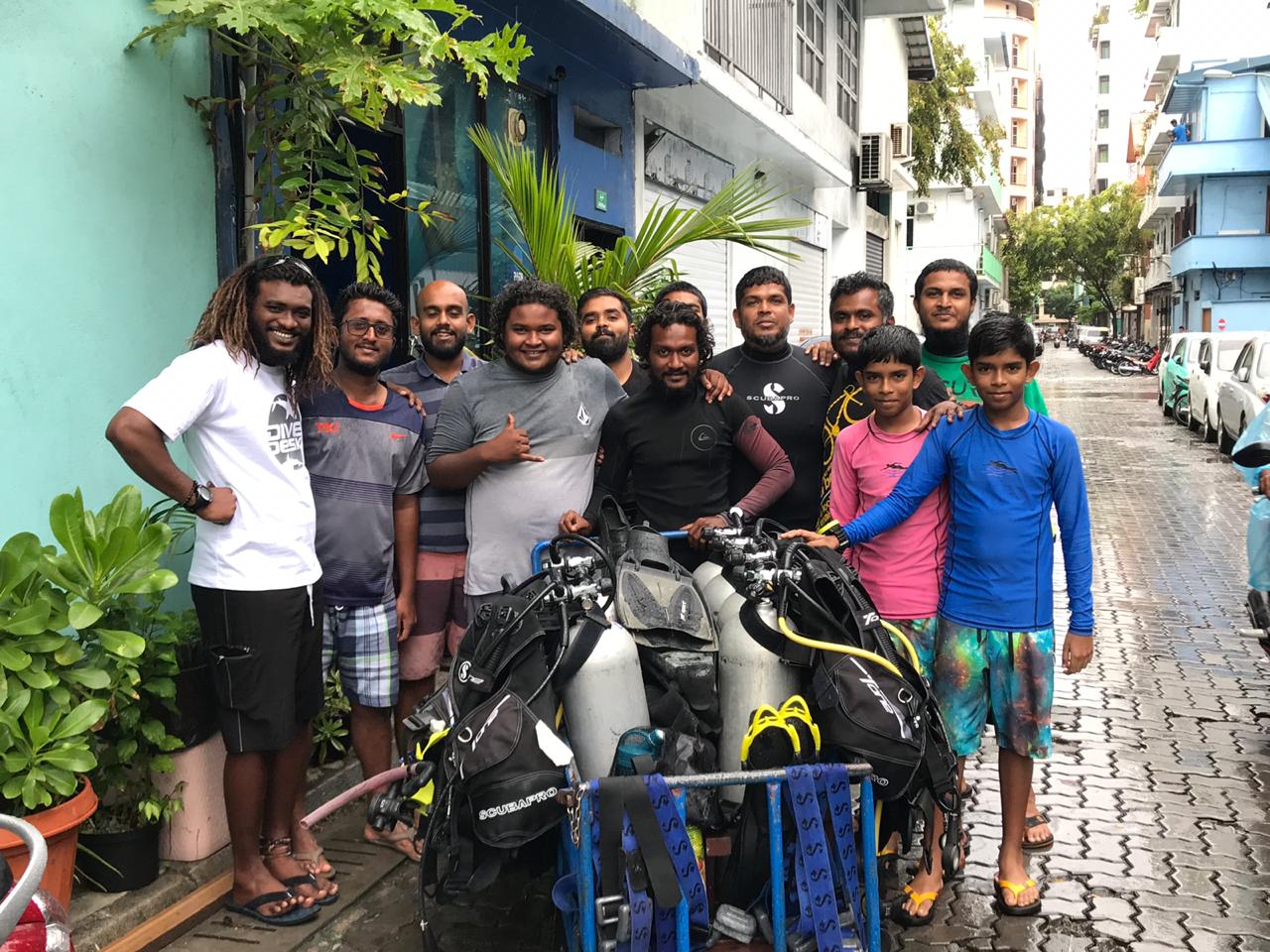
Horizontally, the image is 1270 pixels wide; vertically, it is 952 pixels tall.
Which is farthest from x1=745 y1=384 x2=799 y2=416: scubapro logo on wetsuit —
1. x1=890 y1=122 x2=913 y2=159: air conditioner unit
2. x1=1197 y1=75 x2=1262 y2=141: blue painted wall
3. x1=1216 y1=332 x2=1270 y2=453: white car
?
x1=1197 y1=75 x2=1262 y2=141: blue painted wall

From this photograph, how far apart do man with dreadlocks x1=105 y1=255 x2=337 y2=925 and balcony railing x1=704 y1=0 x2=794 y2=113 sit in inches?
319

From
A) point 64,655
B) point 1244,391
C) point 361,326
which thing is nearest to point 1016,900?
point 361,326

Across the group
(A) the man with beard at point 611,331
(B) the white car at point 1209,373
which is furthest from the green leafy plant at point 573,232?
(B) the white car at point 1209,373

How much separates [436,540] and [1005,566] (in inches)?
80.5

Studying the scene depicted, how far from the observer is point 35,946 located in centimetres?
205

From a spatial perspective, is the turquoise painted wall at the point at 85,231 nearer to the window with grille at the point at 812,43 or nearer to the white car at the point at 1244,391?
the window with grille at the point at 812,43

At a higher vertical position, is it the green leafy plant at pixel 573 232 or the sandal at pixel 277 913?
the green leafy plant at pixel 573 232

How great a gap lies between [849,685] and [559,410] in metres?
1.64

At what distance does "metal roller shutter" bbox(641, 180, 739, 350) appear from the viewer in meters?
11.6

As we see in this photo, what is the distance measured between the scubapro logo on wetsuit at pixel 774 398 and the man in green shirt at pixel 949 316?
1.84 feet

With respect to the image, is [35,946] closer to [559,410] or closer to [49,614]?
[49,614]

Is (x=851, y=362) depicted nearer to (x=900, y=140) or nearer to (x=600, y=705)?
(x=600, y=705)

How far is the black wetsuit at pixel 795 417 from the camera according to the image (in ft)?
14.6

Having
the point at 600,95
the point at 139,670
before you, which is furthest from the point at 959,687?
the point at 600,95
